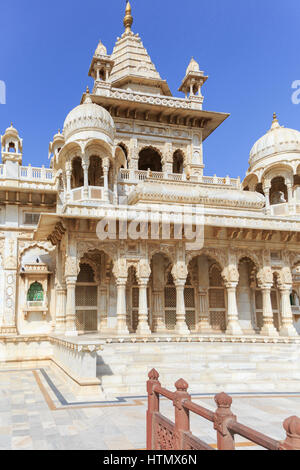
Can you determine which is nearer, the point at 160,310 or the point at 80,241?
the point at 80,241

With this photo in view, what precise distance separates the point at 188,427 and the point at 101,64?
784 inches

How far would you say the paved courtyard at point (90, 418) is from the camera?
546cm

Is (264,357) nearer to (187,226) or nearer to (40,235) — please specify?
(187,226)

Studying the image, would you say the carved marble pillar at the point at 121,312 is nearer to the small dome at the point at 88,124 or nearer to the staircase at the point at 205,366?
the staircase at the point at 205,366

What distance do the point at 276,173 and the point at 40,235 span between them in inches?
411

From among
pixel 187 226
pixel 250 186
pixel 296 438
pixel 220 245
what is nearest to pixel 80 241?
pixel 187 226

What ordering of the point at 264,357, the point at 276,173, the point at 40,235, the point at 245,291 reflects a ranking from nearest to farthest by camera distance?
1. the point at 264,357
2. the point at 40,235
3. the point at 245,291
4. the point at 276,173

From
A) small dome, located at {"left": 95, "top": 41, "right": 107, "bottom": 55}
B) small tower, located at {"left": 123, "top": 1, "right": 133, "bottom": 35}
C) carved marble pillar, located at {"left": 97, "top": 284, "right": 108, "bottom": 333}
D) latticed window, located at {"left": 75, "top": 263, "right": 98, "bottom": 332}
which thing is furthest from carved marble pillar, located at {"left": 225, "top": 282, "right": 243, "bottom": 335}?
small tower, located at {"left": 123, "top": 1, "right": 133, "bottom": 35}

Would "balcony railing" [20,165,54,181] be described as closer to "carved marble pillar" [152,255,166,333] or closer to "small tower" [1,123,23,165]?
"small tower" [1,123,23,165]

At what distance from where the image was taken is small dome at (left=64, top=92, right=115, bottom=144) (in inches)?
626

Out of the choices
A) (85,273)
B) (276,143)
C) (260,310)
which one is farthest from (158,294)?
(276,143)

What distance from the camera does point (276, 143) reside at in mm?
18250

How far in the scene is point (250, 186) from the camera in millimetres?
19297

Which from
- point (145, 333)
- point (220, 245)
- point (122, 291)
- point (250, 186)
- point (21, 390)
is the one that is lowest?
point (21, 390)
